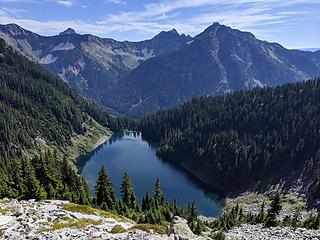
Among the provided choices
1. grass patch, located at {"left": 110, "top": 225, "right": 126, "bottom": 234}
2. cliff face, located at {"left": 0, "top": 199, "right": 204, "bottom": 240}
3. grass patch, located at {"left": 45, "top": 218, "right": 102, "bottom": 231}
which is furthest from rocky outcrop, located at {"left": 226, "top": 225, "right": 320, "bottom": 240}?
grass patch, located at {"left": 110, "top": 225, "right": 126, "bottom": 234}

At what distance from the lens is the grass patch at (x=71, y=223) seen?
179 feet

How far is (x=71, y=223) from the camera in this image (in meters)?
57.1

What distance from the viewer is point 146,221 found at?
8412 cm

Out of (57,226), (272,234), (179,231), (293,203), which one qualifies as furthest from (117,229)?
(293,203)

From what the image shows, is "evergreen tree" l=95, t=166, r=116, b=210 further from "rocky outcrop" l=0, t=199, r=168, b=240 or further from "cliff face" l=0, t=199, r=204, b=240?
"cliff face" l=0, t=199, r=204, b=240

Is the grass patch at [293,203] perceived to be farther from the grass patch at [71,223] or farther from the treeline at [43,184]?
the grass patch at [71,223]

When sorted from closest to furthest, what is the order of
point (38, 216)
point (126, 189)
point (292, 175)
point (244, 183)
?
point (38, 216) → point (126, 189) → point (292, 175) → point (244, 183)

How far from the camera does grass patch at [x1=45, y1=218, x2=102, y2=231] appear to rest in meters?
54.4

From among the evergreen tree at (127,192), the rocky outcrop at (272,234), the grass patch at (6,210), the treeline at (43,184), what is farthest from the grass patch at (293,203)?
the grass patch at (6,210)

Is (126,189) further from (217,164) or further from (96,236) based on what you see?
(217,164)

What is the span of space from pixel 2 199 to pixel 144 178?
369 ft

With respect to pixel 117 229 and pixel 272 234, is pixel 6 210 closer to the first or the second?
pixel 117 229

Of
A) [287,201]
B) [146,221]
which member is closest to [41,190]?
[146,221]

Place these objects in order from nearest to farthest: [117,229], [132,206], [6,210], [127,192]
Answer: [117,229], [6,210], [127,192], [132,206]
